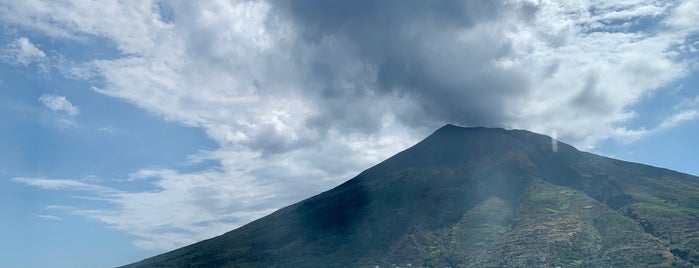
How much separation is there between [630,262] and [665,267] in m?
11.7

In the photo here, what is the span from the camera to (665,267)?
623 ft

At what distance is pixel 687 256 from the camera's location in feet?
651

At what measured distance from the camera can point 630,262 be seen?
7840 inches

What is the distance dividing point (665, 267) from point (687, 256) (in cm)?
1510

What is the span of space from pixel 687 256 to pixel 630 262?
19.8 m
